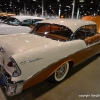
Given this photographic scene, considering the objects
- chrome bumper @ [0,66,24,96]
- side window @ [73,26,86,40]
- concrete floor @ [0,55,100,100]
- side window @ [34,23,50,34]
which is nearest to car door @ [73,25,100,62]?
side window @ [73,26,86,40]

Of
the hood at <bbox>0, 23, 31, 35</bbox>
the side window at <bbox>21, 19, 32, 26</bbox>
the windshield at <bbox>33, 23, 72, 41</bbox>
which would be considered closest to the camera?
the windshield at <bbox>33, 23, 72, 41</bbox>

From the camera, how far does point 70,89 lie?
2729mm

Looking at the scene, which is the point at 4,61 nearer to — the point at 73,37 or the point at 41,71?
the point at 41,71

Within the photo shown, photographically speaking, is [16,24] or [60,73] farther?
[16,24]

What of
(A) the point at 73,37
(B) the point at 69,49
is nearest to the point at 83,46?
(A) the point at 73,37

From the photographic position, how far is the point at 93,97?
2.53m

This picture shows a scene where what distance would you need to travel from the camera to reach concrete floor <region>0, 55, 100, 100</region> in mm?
2426

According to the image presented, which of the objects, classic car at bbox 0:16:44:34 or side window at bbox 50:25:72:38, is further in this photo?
classic car at bbox 0:16:44:34

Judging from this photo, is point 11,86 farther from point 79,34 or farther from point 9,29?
point 9,29

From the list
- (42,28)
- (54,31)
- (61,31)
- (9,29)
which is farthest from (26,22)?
(61,31)

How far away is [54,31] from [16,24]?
372 cm

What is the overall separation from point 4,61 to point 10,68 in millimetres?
300

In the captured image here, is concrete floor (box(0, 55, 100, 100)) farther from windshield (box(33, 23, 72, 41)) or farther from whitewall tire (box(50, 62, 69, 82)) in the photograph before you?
windshield (box(33, 23, 72, 41))

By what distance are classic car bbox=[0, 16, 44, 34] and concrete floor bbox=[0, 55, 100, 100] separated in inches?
132
